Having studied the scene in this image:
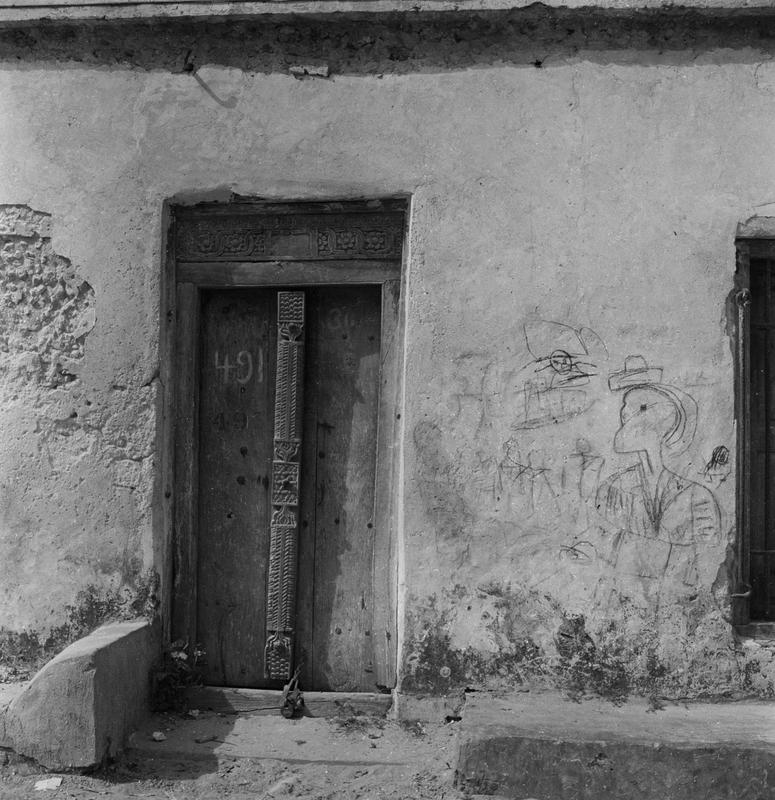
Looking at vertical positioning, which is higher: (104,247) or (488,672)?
(104,247)

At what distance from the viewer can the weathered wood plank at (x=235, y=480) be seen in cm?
448

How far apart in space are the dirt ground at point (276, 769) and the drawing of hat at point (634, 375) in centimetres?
171

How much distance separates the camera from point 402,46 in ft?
13.9

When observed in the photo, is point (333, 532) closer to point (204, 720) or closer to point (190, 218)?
point (204, 720)

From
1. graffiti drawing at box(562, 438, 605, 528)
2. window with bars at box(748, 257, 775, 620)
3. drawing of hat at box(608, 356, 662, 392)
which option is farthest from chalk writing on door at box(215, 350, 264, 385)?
window with bars at box(748, 257, 775, 620)

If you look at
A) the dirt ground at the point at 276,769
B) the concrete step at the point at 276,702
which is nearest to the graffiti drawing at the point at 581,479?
the dirt ground at the point at 276,769

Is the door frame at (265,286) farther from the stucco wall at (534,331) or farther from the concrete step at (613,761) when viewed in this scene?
the concrete step at (613,761)

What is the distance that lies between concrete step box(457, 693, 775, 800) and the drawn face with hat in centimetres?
121

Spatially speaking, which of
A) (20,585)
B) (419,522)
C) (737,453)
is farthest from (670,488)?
(20,585)

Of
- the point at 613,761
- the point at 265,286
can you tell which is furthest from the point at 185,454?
the point at 613,761

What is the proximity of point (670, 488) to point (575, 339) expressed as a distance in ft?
2.60

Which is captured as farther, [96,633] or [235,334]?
[235,334]

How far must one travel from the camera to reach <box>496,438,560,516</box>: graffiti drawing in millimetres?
4152

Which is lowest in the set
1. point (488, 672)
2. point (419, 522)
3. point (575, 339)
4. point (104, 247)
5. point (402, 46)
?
point (488, 672)
